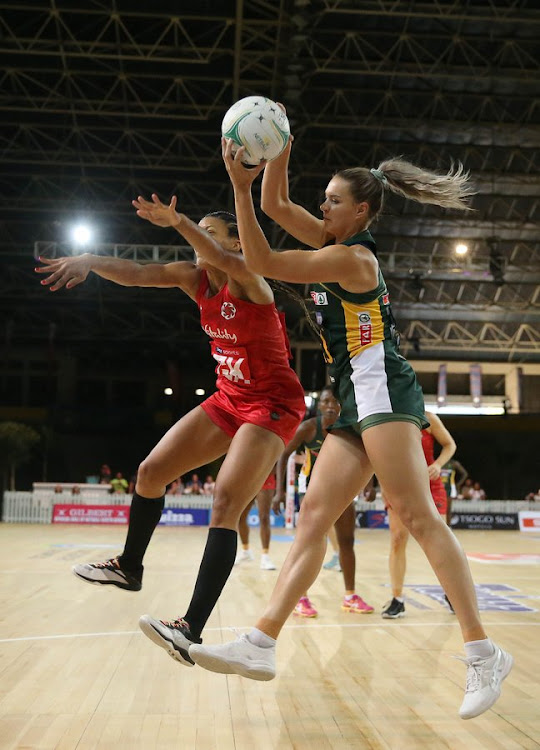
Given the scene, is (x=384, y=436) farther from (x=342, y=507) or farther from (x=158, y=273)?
(x=158, y=273)

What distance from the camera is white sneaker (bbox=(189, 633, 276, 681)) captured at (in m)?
3.18

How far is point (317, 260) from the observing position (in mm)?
3170

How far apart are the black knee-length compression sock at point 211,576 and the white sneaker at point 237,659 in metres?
0.30

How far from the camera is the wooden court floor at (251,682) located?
3.24 meters

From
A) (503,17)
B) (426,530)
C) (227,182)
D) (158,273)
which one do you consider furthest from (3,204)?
(426,530)

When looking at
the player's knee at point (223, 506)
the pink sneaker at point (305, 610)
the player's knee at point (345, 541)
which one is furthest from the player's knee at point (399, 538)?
the player's knee at point (223, 506)

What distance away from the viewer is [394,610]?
6387 mm

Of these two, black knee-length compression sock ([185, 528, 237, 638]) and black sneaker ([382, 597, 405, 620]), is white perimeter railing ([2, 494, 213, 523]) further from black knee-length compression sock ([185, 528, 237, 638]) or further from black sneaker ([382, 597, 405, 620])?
black knee-length compression sock ([185, 528, 237, 638])

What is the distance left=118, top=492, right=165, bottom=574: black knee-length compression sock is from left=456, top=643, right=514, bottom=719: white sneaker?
1.79 meters

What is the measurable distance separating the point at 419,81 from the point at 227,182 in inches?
232

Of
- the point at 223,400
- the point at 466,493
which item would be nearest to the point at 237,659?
the point at 223,400

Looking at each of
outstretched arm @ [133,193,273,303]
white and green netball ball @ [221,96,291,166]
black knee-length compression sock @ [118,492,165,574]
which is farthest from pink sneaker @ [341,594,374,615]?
white and green netball ball @ [221,96,291,166]

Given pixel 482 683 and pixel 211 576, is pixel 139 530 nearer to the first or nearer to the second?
pixel 211 576

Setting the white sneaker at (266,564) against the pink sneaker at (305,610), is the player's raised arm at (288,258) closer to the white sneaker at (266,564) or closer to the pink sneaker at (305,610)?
the pink sneaker at (305,610)
